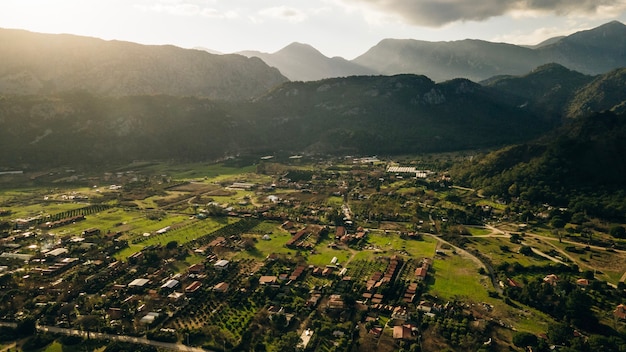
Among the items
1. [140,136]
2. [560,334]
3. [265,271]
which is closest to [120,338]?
[265,271]

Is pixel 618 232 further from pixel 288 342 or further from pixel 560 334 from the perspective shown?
pixel 288 342

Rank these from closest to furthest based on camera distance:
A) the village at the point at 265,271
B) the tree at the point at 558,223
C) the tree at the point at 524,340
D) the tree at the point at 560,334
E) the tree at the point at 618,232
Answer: the tree at the point at 524,340, the tree at the point at 560,334, the village at the point at 265,271, the tree at the point at 618,232, the tree at the point at 558,223

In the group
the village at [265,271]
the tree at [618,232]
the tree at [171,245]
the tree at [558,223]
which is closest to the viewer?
the village at [265,271]

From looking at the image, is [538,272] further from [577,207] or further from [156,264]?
[156,264]

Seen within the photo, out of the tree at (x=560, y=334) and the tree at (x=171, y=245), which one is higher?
the tree at (x=560, y=334)

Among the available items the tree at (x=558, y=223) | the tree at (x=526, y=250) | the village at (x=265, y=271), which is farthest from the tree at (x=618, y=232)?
the tree at (x=526, y=250)

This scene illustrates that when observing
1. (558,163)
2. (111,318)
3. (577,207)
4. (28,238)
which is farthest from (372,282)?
(558,163)

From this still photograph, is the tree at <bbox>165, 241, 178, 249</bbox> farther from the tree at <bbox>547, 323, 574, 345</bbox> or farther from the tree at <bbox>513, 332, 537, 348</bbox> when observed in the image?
the tree at <bbox>547, 323, 574, 345</bbox>

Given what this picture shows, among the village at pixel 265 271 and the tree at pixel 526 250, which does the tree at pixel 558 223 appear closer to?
the village at pixel 265 271

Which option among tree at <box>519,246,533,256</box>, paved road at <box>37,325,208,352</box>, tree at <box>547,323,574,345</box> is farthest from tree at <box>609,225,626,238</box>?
paved road at <box>37,325,208,352</box>
